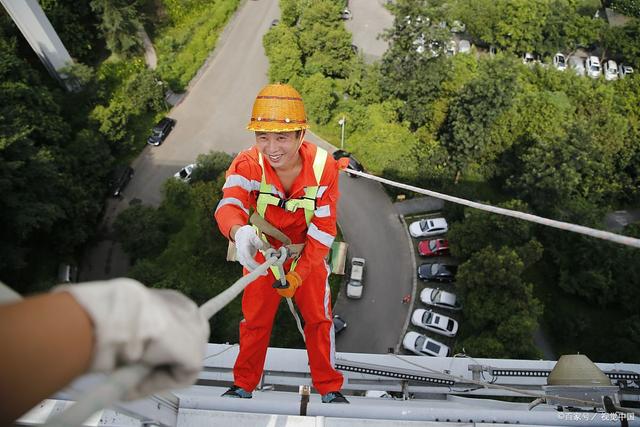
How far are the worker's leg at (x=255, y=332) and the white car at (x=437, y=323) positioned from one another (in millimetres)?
11059

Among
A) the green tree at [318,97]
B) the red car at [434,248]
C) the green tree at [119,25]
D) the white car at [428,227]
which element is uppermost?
the green tree at [119,25]

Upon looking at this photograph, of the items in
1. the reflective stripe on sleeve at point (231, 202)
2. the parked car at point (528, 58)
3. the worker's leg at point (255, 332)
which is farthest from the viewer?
the parked car at point (528, 58)

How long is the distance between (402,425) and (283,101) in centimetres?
331

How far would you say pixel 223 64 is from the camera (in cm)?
2344

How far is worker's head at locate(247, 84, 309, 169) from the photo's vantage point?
475 centimetres

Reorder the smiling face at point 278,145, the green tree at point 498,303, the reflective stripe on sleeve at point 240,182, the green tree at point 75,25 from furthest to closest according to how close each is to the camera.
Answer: the green tree at point 75,25 < the green tree at point 498,303 < the reflective stripe on sleeve at point 240,182 < the smiling face at point 278,145

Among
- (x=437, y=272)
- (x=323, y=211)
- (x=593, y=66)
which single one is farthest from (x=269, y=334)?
(x=593, y=66)

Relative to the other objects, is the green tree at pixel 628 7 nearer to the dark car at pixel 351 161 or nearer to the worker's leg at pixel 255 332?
the dark car at pixel 351 161

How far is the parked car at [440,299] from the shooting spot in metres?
16.4

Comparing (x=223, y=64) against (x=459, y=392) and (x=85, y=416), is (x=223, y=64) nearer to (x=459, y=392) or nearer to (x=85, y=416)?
(x=459, y=392)

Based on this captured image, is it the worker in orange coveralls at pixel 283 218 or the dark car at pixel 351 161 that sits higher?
the dark car at pixel 351 161

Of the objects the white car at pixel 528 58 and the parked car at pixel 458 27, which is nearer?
the parked car at pixel 458 27

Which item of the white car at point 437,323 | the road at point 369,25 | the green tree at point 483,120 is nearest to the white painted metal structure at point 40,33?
the road at point 369,25

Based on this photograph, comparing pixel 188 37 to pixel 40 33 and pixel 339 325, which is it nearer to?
pixel 40 33
